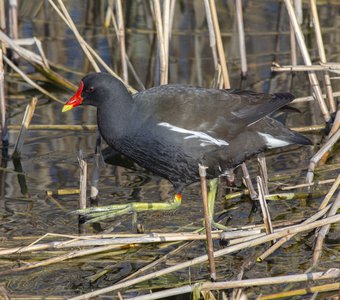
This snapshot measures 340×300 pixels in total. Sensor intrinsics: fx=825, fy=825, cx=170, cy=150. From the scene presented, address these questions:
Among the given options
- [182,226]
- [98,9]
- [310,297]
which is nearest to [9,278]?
[182,226]

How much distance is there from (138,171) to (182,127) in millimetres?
1052

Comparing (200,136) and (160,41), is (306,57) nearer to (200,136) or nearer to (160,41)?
(160,41)

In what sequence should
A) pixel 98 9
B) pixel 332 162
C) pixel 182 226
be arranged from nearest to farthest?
pixel 182 226
pixel 332 162
pixel 98 9

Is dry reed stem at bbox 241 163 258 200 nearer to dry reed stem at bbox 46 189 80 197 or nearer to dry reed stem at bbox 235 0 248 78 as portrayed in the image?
dry reed stem at bbox 46 189 80 197

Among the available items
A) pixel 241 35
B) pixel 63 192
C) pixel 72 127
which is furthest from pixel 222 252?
pixel 241 35

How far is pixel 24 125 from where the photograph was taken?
5191 millimetres

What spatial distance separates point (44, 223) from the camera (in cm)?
450

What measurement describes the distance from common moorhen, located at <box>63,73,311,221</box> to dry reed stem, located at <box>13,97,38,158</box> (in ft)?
2.17

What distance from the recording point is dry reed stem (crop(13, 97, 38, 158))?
201 inches

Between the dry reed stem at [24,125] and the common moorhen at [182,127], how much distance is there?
662mm

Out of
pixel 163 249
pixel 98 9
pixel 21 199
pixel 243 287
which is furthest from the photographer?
pixel 98 9

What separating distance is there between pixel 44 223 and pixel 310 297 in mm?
1624

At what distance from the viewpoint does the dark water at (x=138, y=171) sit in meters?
3.97

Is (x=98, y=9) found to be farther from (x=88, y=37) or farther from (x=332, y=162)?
(x=332, y=162)
